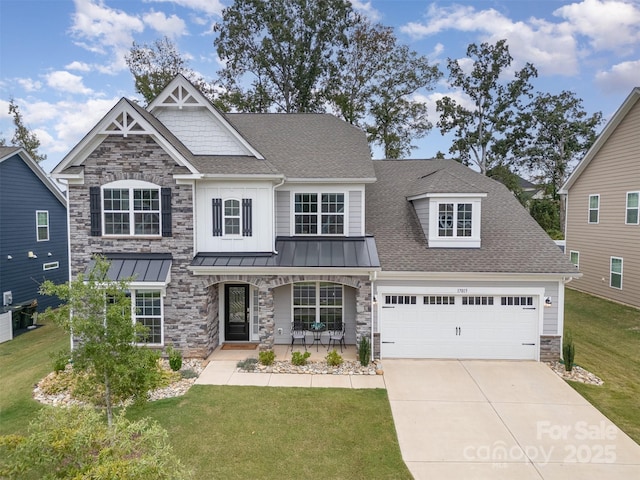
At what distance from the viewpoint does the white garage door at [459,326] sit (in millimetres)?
12188

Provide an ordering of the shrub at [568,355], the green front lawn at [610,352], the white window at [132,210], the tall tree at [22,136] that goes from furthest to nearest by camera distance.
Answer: the tall tree at [22,136], the white window at [132,210], the shrub at [568,355], the green front lawn at [610,352]

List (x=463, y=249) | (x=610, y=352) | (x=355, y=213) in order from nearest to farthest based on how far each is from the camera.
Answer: (x=463, y=249)
(x=610, y=352)
(x=355, y=213)

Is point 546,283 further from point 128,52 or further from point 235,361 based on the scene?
point 128,52

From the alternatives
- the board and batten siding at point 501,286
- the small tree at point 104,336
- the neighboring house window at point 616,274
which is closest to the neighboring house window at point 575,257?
the neighboring house window at point 616,274

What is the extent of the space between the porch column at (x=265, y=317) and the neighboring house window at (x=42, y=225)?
1394cm

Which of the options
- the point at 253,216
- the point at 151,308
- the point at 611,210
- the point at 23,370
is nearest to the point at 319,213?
the point at 253,216

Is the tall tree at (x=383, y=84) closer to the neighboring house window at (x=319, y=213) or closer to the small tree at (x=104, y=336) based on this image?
the neighboring house window at (x=319, y=213)

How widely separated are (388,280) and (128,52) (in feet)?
88.4

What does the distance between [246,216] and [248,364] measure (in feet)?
15.1

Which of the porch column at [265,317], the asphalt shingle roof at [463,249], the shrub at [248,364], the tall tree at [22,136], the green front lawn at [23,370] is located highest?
the tall tree at [22,136]

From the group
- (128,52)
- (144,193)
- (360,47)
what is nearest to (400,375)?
(144,193)

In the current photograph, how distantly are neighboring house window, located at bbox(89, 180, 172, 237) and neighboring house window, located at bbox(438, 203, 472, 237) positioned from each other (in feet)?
29.5

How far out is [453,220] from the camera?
43.3 ft

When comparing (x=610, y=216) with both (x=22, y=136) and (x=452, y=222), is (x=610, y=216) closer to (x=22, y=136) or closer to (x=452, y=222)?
(x=452, y=222)
